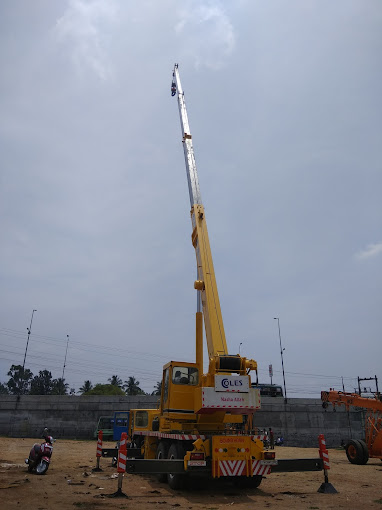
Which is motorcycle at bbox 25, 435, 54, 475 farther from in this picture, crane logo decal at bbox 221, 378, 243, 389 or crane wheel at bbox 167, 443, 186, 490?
crane logo decal at bbox 221, 378, 243, 389

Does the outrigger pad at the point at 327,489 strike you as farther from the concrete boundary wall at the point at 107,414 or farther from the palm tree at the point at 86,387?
the palm tree at the point at 86,387

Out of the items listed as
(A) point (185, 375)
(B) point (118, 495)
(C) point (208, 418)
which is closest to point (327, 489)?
(C) point (208, 418)

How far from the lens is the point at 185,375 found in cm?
1113

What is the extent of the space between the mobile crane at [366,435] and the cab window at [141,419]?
32.4 feet

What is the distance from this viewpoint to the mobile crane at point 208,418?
355 inches

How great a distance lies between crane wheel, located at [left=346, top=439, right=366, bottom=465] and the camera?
17.0 m

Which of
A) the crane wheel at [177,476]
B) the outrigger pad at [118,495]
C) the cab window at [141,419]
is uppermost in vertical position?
the cab window at [141,419]

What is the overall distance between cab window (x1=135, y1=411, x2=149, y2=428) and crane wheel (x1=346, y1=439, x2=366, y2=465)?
10.2 m

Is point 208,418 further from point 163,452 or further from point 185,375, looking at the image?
point 163,452

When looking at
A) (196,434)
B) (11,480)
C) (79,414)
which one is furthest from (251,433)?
(79,414)

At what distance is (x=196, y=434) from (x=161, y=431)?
5.49 feet

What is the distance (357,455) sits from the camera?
56.2ft

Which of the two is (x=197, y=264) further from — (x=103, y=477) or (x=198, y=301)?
(x=103, y=477)

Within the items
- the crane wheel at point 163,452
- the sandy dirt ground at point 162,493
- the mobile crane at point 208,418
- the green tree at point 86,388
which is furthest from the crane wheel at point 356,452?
the green tree at point 86,388
